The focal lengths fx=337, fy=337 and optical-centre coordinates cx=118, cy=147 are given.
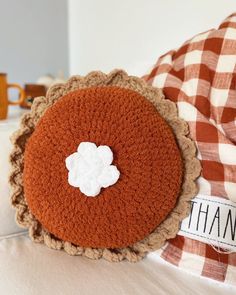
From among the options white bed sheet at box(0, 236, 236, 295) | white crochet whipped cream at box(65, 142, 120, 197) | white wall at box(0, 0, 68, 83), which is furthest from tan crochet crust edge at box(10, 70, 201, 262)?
white wall at box(0, 0, 68, 83)

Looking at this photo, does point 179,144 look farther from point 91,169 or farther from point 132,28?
point 132,28

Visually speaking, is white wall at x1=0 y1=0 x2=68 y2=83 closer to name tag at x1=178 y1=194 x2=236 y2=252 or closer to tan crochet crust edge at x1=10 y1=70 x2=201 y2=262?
tan crochet crust edge at x1=10 y1=70 x2=201 y2=262

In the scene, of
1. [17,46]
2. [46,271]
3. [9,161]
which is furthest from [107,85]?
[17,46]

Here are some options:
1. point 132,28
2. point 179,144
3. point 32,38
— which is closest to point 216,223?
point 179,144

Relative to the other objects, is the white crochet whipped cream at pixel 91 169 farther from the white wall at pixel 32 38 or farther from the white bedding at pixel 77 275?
the white wall at pixel 32 38

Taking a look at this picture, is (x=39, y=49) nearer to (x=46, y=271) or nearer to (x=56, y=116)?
(x=56, y=116)
